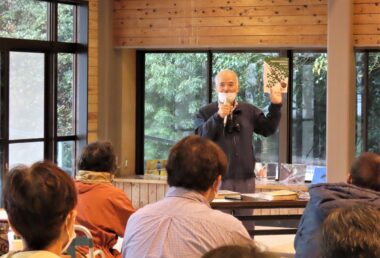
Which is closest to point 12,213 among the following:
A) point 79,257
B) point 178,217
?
point 178,217

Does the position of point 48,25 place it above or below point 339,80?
above

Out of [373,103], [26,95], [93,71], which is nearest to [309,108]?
[373,103]

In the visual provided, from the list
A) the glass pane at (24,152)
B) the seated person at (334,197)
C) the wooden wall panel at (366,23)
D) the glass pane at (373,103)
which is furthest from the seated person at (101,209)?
the glass pane at (373,103)

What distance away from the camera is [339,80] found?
284 inches

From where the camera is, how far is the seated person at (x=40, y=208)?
6.30 ft

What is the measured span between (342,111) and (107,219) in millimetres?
4056

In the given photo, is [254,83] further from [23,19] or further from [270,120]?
[23,19]

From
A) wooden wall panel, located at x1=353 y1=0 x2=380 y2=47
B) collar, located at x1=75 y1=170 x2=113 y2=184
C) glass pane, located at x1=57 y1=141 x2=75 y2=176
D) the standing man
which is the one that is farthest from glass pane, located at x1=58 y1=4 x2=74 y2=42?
collar, located at x1=75 y1=170 x2=113 y2=184

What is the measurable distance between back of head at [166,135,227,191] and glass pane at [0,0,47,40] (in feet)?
16.1

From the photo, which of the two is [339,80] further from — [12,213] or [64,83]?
[12,213]

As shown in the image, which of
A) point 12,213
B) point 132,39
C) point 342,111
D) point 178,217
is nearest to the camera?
point 12,213

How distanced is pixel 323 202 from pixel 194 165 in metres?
0.98

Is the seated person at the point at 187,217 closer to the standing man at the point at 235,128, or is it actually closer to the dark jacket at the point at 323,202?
the dark jacket at the point at 323,202

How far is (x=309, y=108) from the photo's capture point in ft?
25.8
